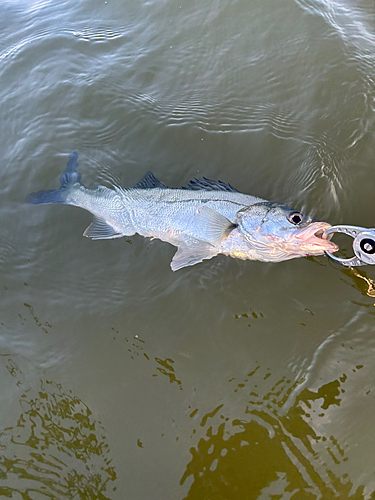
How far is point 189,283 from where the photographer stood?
3.98 meters

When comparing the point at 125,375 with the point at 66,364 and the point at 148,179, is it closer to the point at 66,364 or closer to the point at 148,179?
the point at 66,364

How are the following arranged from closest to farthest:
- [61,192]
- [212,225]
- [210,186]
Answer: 1. [212,225]
2. [210,186]
3. [61,192]

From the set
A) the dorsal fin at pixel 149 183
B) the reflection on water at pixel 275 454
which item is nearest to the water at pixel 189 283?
the reflection on water at pixel 275 454

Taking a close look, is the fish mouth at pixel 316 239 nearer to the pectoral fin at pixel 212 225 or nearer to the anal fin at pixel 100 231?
the pectoral fin at pixel 212 225

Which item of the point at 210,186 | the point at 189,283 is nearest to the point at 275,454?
the point at 189,283

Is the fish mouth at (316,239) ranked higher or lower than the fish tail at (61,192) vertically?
lower

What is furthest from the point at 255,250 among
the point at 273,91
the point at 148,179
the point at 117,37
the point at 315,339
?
the point at 117,37

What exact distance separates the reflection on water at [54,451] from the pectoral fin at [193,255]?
175 cm

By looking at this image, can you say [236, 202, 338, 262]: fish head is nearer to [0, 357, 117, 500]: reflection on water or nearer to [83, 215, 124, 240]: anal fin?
[83, 215, 124, 240]: anal fin

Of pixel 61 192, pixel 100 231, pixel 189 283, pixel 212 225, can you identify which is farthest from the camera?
pixel 61 192

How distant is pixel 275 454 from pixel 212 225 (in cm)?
228

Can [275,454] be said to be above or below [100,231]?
below

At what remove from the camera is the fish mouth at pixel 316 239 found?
3234 millimetres

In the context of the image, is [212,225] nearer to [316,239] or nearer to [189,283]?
[189,283]
